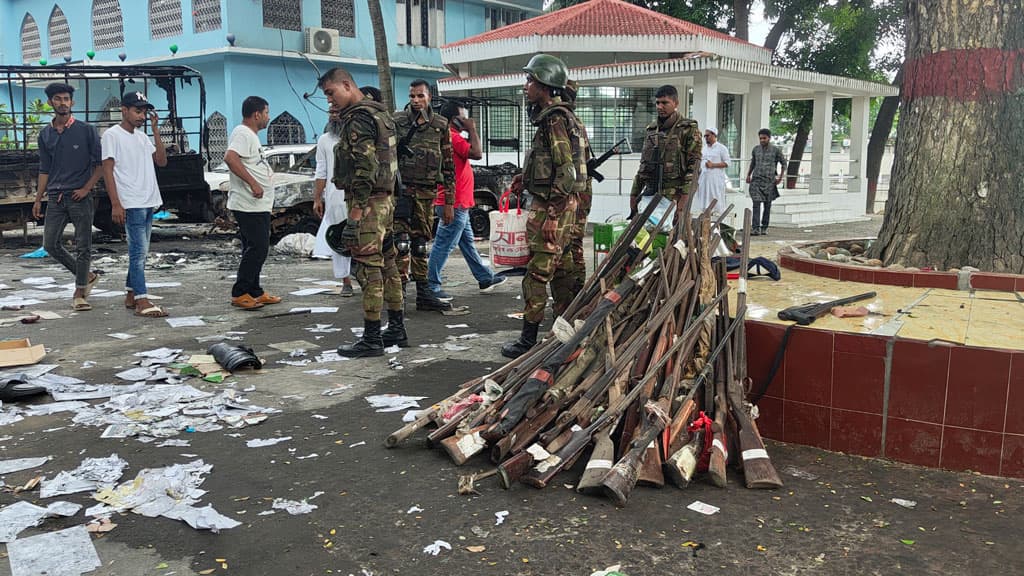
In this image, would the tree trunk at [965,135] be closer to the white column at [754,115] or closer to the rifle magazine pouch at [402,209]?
the rifle magazine pouch at [402,209]

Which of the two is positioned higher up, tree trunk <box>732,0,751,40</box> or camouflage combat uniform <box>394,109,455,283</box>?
tree trunk <box>732,0,751,40</box>

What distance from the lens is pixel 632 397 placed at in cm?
347

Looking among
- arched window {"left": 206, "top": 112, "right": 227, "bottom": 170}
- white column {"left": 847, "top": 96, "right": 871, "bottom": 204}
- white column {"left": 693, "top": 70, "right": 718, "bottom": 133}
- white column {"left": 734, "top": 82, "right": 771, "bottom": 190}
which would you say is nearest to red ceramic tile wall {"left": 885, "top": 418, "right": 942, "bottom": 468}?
white column {"left": 693, "top": 70, "right": 718, "bottom": 133}

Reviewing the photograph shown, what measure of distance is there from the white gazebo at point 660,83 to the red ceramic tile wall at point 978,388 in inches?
477

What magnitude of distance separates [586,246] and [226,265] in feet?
16.9

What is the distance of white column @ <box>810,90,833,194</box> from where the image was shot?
1933 centimetres

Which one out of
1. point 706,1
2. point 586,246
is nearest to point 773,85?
point 706,1

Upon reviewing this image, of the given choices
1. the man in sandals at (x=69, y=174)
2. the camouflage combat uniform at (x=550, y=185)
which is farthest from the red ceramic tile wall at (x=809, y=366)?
the man in sandals at (x=69, y=174)

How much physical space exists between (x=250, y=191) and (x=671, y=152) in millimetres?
3568

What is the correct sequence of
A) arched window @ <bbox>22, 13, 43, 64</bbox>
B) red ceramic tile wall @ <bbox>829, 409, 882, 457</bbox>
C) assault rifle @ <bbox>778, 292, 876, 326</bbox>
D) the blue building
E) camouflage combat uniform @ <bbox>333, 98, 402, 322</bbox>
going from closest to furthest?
red ceramic tile wall @ <bbox>829, 409, 882, 457</bbox> < assault rifle @ <bbox>778, 292, 876, 326</bbox> < camouflage combat uniform @ <bbox>333, 98, 402, 322</bbox> < the blue building < arched window @ <bbox>22, 13, 43, 64</bbox>

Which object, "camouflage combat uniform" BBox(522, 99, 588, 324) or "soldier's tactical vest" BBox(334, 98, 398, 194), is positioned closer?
"camouflage combat uniform" BBox(522, 99, 588, 324)

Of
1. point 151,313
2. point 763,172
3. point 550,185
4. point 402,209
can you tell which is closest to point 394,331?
point 402,209

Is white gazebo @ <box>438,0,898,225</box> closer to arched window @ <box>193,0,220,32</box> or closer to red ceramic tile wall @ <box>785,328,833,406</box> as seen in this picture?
arched window @ <box>193,0,220,32</box>

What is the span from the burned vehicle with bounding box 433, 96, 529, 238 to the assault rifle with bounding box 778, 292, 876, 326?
25.3ft
